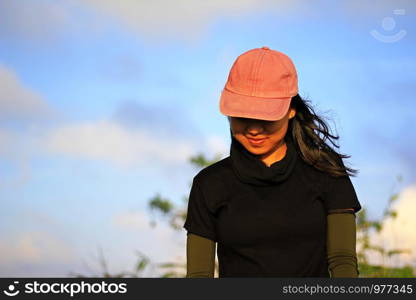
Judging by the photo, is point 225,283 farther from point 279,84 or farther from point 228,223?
point 279,84

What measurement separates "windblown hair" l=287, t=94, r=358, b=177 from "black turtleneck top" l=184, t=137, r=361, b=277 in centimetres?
4

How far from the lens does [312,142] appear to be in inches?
168

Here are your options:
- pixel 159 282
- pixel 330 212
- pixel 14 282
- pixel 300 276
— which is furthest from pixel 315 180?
pixel 14 282

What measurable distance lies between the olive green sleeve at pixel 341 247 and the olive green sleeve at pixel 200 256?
2.10 feet

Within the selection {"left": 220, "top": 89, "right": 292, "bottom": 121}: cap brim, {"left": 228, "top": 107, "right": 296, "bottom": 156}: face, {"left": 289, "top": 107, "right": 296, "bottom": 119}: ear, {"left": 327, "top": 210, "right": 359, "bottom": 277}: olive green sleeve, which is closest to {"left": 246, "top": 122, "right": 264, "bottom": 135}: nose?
{"left": 228, "top": 107, "right": 296, "bottom": 156}: face

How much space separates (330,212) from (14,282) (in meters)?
2.01

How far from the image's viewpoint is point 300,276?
4.00 metres

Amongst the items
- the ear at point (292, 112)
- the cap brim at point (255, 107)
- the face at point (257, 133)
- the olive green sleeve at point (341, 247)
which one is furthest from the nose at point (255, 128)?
the olive green sleeve at point (341, 247)

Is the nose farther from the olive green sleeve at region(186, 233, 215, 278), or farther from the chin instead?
the olive green sleeve at region(186, 233, 215, 278)

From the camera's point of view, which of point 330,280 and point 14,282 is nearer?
point 330,280

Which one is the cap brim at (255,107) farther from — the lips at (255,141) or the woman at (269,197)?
the lips at (255,141)

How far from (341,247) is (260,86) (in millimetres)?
961

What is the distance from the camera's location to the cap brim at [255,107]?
383 cm

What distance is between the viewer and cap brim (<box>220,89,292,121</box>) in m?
3.83
